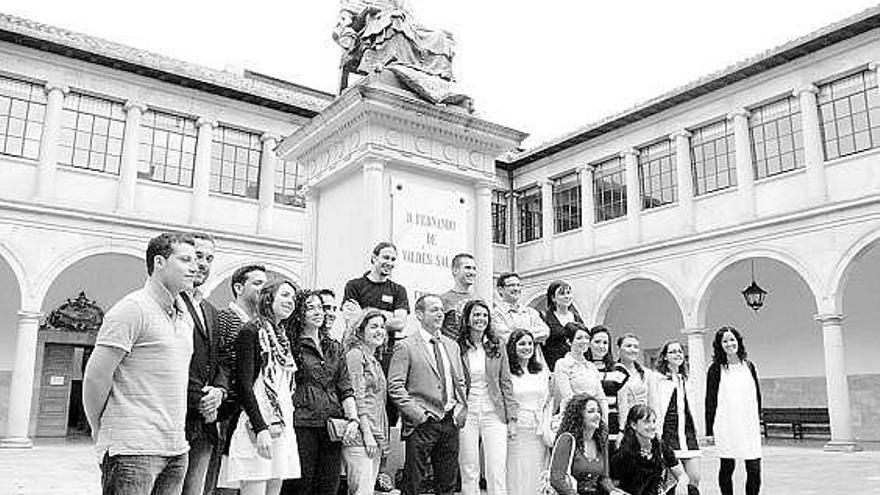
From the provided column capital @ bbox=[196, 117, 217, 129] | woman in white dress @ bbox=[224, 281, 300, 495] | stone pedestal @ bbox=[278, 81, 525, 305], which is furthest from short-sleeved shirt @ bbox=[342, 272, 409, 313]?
column capital @ bbox=[196, 117, 217, 129]

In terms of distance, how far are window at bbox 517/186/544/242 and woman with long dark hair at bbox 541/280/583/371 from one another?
17158 millimetres

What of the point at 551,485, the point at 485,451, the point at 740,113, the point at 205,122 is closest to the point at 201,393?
the point at 551,485

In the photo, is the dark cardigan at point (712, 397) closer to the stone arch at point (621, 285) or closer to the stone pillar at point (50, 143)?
the stone arch at point (621, 285)

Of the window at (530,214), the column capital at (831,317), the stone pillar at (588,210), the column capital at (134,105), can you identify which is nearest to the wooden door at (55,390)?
the column capital at (134,105)

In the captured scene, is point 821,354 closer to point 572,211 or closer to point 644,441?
point 572,211

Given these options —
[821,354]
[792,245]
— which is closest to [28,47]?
[792,245]

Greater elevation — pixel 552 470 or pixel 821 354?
pixel 821 354

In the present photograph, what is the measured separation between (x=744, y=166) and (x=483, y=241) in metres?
12.3

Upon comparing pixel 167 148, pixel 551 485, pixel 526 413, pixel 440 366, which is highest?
pixel 167 148

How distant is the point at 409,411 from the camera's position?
172 inches

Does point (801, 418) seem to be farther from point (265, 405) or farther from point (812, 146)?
point (265, 405)

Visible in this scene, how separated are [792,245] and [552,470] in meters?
13.3

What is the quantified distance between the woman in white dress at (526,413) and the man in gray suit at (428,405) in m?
0.42

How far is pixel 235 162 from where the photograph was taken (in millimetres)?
18484
